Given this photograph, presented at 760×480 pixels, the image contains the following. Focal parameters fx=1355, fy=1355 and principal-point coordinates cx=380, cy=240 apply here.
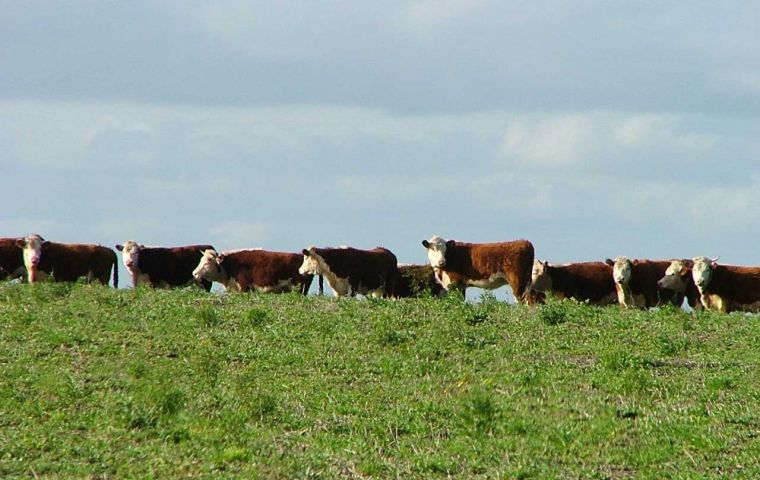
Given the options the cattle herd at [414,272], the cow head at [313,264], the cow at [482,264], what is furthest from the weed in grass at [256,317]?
the cow head at [313,264]

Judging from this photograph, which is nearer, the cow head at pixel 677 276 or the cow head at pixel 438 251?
the cow head at pixel 677 276

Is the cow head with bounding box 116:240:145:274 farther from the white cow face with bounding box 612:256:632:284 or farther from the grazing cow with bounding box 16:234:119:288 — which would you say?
the white cow face with bounding box 612:256:632:284

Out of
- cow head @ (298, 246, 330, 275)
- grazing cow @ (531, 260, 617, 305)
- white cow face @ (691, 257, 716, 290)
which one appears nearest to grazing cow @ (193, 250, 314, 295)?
cow head @ (298, 246, 330, 275)

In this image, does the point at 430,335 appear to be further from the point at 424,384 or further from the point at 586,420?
the point at 586,420

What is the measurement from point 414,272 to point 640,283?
6.02 m

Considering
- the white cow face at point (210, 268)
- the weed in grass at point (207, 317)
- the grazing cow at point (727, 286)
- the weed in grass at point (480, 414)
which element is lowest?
the weed in grass at point (480, 414)

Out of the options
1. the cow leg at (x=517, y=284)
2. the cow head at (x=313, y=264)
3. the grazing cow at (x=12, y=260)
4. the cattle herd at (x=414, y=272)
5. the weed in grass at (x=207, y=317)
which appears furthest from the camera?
the grazing cow at (x=12, y=260)

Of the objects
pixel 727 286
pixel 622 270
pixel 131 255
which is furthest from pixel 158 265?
pixel 727 286

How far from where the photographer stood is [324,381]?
20.3 m

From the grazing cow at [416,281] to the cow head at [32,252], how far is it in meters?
9.76

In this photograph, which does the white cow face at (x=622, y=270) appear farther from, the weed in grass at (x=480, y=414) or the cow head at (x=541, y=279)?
the weed in grass at (x=480, y=414)

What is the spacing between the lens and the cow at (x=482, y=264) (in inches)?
1357

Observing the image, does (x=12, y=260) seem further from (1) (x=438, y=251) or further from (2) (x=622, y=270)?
(2) (x=622, y=270)

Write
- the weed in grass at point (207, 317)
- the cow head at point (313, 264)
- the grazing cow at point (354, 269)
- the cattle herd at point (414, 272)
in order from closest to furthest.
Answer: the weed in grass at point (207, 317) → the cattle herd at point (414, 272) → the grazing cow at point (354, 269) → the cow head at point (313, 264)
